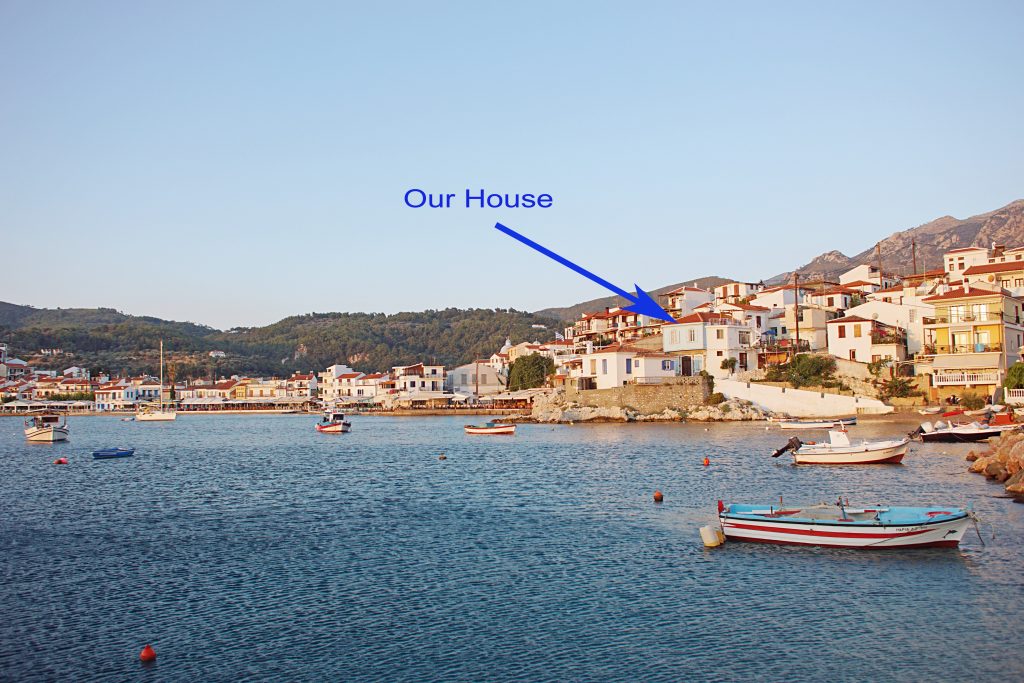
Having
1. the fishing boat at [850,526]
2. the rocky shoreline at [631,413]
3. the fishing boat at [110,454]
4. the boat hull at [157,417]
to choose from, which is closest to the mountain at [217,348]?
the boat hull at [157,417]

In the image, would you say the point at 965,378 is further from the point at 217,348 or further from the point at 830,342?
the point at 217,348

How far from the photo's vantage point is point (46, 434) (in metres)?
61.9

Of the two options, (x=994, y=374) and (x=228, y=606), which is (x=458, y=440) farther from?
(x=228, y=606)

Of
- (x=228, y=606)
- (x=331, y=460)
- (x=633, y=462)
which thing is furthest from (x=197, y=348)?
(x=228, y=606)

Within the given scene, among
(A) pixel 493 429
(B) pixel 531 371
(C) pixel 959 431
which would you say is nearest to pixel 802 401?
(C) pixel 959 431

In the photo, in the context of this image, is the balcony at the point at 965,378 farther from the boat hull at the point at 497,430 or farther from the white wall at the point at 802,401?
the boat hull at the point at 497,430

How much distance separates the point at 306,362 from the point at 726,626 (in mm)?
178854

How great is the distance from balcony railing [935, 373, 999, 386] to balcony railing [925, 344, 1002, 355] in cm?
150

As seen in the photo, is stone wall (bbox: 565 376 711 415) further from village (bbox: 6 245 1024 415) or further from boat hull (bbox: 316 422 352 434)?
boat hull (bbox: 316 422 352 434)

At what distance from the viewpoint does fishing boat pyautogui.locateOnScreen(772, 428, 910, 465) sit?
33219mm

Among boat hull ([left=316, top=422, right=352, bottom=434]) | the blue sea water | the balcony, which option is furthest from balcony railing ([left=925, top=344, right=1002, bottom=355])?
boat hull ([left=316, top=422, right=352, bottom=434])

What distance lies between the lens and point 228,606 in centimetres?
1568

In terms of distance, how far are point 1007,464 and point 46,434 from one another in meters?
62.1

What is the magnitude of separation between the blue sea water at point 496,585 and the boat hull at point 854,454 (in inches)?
30.5
